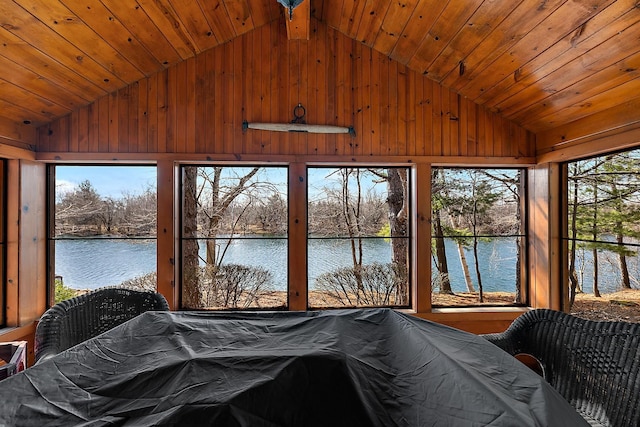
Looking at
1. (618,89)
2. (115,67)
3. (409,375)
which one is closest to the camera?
(409,375)

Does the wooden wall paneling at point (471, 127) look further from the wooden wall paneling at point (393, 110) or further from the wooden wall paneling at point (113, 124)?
the wooden wall paneling at point (113, 124)

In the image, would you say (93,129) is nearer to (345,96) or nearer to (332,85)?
(332,85)

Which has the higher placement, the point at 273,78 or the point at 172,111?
the point at 273,78

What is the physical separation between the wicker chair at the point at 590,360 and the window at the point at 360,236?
145 cm

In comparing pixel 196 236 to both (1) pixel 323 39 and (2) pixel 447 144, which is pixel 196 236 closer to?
(1) pixel 323 39

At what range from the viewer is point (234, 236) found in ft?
9.71

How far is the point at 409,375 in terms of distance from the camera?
946 mm

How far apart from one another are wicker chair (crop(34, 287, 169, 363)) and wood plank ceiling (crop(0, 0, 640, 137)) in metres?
1.60

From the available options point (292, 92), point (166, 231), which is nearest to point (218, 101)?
point (292, 92)

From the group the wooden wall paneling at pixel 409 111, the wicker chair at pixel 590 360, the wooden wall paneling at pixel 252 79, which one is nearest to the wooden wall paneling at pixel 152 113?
the wooden wall paneling at pixel 252 79

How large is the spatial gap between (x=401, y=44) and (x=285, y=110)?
1162mm

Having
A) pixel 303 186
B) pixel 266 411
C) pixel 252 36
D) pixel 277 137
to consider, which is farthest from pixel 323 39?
pixel 266 411

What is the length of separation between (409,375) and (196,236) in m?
2.48

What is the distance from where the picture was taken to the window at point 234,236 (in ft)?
9.64
